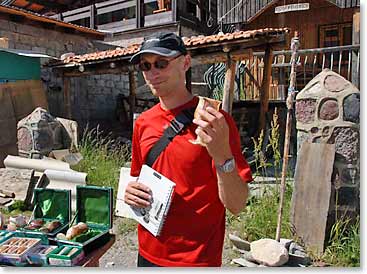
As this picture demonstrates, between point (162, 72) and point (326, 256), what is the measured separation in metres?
1.13

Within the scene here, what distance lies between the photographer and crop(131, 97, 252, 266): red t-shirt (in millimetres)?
810

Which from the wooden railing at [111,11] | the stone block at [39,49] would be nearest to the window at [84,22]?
the wooden railing at [111,11]

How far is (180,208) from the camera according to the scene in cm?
85

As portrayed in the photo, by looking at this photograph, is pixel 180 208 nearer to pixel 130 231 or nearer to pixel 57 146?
pixel 130 231

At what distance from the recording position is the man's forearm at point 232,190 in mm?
766

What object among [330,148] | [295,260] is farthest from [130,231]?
[330,148]

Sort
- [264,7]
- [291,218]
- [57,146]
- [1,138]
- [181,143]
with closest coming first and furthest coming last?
[181,143] → [291,218] → [57,146] → [1,138] → [264,7]

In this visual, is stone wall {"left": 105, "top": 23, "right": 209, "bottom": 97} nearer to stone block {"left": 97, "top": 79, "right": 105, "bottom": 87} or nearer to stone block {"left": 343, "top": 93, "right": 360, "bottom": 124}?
stone block {"left": 97, "top": 79, "right": 105, "bottom": 87}

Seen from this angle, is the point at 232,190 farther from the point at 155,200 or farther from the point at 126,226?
the point at 126,226

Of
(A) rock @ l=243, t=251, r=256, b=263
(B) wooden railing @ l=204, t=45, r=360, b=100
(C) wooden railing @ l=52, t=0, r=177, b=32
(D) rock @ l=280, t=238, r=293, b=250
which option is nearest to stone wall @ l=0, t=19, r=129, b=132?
(C) wooden railing @ l=52, t=0, r=177, b=32

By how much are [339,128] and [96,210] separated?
1026mm

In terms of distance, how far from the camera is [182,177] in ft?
2.72

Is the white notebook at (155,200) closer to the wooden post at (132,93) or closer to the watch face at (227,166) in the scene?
the watch face at (227,166)

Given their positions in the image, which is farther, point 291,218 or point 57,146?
point 57,146
